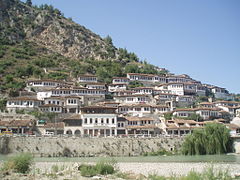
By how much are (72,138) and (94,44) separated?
87.2m

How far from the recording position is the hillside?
295 ft

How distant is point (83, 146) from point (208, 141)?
1975 centimetres

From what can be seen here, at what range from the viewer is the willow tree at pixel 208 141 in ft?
141

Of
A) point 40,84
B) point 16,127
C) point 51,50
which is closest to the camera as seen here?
point 16,127

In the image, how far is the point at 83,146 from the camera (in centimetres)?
4631

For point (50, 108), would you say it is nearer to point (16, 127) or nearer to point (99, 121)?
point (16, 127)

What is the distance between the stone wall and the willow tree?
18.3 ft

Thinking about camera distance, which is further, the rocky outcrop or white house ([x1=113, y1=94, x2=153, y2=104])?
the rocky outcrop

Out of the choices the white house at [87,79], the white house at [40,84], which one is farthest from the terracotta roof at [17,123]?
the white house at [87,79]

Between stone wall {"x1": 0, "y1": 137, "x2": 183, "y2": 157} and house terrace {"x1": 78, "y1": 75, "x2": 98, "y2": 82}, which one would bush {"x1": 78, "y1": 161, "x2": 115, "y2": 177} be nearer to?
stone wall {"x1": 0, "y1": 137, "x2": 183, "y2": 157}

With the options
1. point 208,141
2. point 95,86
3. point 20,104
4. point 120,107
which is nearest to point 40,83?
point 20,104

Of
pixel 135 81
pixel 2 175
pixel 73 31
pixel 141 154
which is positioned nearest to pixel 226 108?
pixel 135 81

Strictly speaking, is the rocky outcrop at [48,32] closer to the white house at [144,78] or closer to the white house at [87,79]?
the white house at [144,78]

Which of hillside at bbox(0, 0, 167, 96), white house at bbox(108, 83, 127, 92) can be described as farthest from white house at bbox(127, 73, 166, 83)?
white house at bbox(108, 83, 127, 92)
